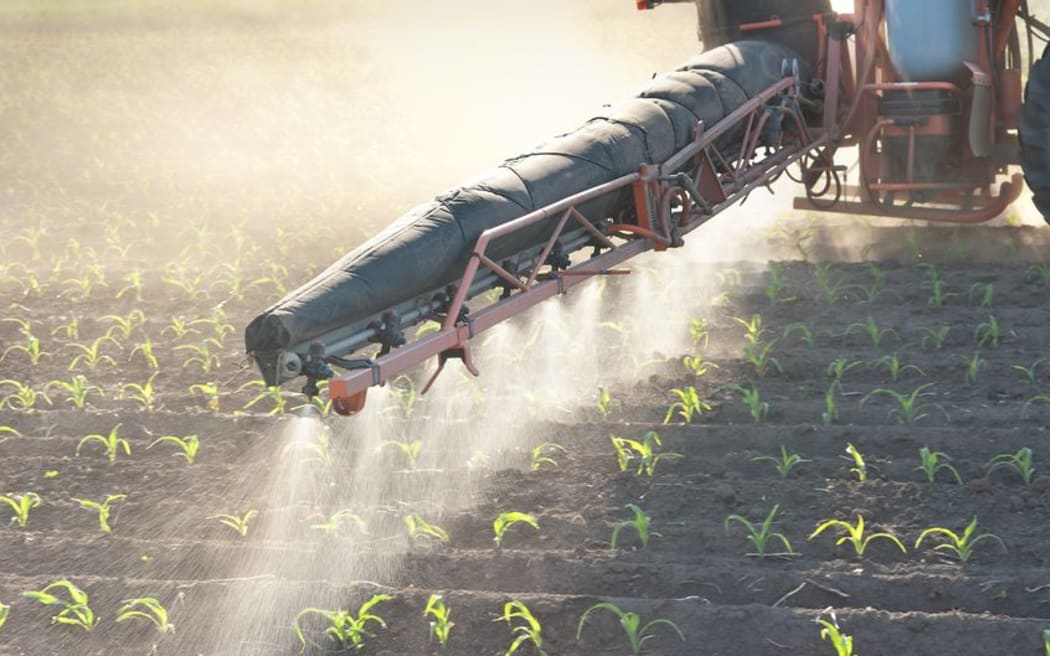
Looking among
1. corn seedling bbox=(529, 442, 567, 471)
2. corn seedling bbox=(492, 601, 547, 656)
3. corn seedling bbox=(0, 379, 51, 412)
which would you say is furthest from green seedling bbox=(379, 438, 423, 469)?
corn seedling bbox=(0, 379, 51, 412)

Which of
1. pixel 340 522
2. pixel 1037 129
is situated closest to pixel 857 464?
pixel 340 522

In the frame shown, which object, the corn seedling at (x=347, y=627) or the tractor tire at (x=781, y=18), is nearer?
the corn seedling at (x=347, y=627)

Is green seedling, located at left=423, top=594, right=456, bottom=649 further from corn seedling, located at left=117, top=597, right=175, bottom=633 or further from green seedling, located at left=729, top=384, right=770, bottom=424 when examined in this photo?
green seedling, located at left=729, top=384, right=770, bottom=424

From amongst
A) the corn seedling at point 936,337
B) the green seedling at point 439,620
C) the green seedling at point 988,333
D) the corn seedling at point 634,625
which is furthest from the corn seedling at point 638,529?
the green seedling at point 988,333

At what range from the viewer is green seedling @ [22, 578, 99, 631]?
5593mm

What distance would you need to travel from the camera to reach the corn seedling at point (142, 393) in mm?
8109

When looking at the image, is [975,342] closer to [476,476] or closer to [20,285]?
[476,476]

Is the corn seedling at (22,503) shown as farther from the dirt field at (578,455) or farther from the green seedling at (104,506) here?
the green seedling at (104,506)

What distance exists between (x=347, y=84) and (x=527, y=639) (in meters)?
22.3

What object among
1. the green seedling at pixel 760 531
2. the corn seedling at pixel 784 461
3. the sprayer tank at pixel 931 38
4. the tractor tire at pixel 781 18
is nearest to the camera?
the green seedling at pixel 760 531

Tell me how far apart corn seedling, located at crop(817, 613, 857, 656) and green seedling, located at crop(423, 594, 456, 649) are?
55.3 inches

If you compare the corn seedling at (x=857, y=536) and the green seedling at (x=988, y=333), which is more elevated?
the corn seedling at (x=857, y=536)

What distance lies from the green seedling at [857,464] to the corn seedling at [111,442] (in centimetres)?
374

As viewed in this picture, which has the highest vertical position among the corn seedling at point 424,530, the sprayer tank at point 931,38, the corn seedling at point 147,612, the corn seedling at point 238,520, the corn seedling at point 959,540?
the sprayer tank at point 931,38
